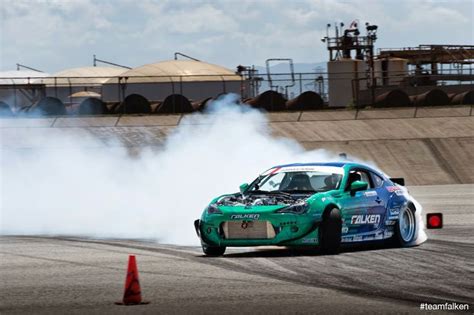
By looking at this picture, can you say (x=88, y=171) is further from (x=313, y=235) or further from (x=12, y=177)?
(x=313, y=235)

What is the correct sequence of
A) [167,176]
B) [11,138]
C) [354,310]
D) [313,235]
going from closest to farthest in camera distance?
[354,310], [313,235], [167,176], [11,138]

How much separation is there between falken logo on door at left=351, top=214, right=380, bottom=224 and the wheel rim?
0.51 meters

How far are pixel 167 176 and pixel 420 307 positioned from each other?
549 inches

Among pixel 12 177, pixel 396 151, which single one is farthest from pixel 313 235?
pixel 396 151

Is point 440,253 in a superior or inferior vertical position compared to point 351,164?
inferior

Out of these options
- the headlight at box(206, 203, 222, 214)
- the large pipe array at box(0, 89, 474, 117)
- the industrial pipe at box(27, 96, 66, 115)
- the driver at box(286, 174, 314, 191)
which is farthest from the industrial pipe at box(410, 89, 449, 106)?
the headlight at box(206, 203, 222, 214)

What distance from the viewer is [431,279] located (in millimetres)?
12062

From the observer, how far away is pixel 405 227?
16.6 meters

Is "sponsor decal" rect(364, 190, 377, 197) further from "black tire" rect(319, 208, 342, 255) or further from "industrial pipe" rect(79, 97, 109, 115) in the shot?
"industrial pipe" rect(79, 97, 109, 115)

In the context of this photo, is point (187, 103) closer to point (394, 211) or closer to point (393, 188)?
point (393, 188)

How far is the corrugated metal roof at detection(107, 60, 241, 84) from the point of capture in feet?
223

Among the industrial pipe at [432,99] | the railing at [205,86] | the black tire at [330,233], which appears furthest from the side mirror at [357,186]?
the railing at [205,86]

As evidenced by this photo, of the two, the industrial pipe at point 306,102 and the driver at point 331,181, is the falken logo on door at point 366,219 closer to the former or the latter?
the driver at point 331,181

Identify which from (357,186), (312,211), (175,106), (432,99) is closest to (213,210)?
(312,211)
